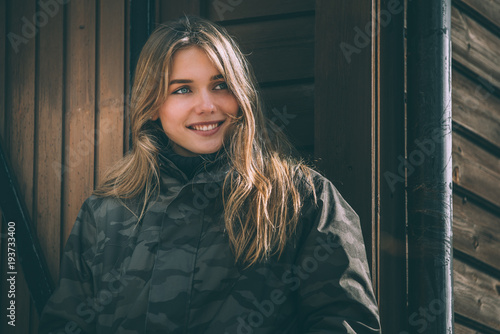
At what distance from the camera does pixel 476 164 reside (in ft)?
9.88

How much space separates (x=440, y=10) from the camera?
2428 mm

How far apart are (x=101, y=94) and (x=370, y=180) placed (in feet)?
4.31

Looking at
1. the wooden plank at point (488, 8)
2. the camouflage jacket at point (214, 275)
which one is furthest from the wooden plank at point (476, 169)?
the camouflage jacket at point (214, 275)

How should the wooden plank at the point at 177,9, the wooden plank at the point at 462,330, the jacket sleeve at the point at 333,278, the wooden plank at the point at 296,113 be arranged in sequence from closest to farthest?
the jacket sleeve at the point at 333,278 < the wooden plank at the point at 296,113 < the wooden plank at the point at 177,9 < the wooden plank at the point at 462,330

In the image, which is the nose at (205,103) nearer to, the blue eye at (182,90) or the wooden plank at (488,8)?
the blue eye at (182,90)

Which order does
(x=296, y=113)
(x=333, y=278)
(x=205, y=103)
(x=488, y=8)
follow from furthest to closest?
(x=488, y=8) → (x=296, y=113) → (x=205, y=103) → (x=333, y=278)

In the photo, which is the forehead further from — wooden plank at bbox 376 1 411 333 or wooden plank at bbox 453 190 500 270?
wooden plank at bbox 453 190 500 270

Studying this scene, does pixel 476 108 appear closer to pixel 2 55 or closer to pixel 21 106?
pixel 21 106

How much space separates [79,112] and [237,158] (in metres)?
1.14

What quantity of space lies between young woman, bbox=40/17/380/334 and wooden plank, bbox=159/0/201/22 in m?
0.39

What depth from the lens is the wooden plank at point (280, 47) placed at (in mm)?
2514

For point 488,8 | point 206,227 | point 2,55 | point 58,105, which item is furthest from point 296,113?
point 2,55

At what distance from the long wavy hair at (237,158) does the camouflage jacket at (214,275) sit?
0.05 metres

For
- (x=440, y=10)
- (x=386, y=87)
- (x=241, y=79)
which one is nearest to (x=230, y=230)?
(x=241, y=79)
